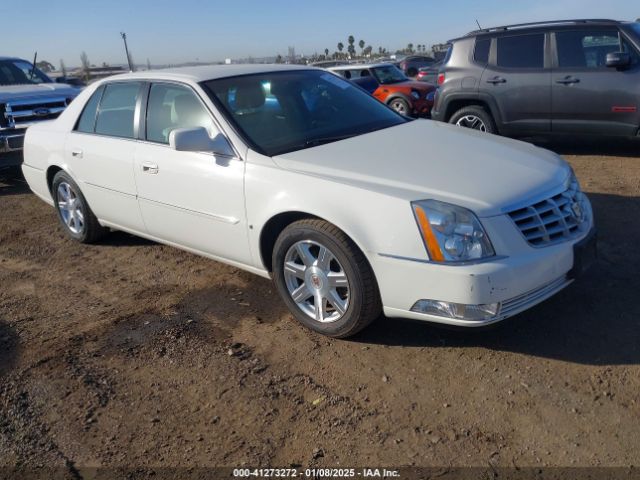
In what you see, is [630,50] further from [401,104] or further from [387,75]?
[387,75]

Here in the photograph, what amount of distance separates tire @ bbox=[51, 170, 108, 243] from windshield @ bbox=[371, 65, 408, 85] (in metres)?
10.0

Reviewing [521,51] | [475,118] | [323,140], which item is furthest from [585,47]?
[323,140]

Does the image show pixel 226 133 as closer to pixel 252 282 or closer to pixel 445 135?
pixel 252 282

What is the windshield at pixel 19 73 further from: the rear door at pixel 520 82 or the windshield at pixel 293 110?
the rear door at pixel 520 82

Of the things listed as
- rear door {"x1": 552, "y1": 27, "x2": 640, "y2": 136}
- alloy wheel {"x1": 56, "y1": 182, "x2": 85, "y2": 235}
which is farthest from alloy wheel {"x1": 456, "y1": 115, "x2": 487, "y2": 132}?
alloy wheel {"x1": 56, "y1": 182, "x2": 85, "y2": 235}

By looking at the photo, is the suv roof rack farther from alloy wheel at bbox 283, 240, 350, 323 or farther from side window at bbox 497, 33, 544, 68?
alloy wheel at bbox 283, 240, 350, 323

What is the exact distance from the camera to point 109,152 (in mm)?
4809

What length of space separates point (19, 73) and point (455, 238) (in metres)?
9.77

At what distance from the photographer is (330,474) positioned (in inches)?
99.8

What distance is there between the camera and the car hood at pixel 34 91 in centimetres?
880

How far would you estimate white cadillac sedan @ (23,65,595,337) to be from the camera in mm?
3047

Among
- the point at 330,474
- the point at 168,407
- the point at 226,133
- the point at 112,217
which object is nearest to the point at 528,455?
the point at 330,474

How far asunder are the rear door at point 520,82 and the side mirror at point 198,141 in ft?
17.6

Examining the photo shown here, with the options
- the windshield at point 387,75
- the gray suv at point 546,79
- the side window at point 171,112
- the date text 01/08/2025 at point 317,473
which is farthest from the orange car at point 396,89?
the date text 01/08/2025 at point 317,473
